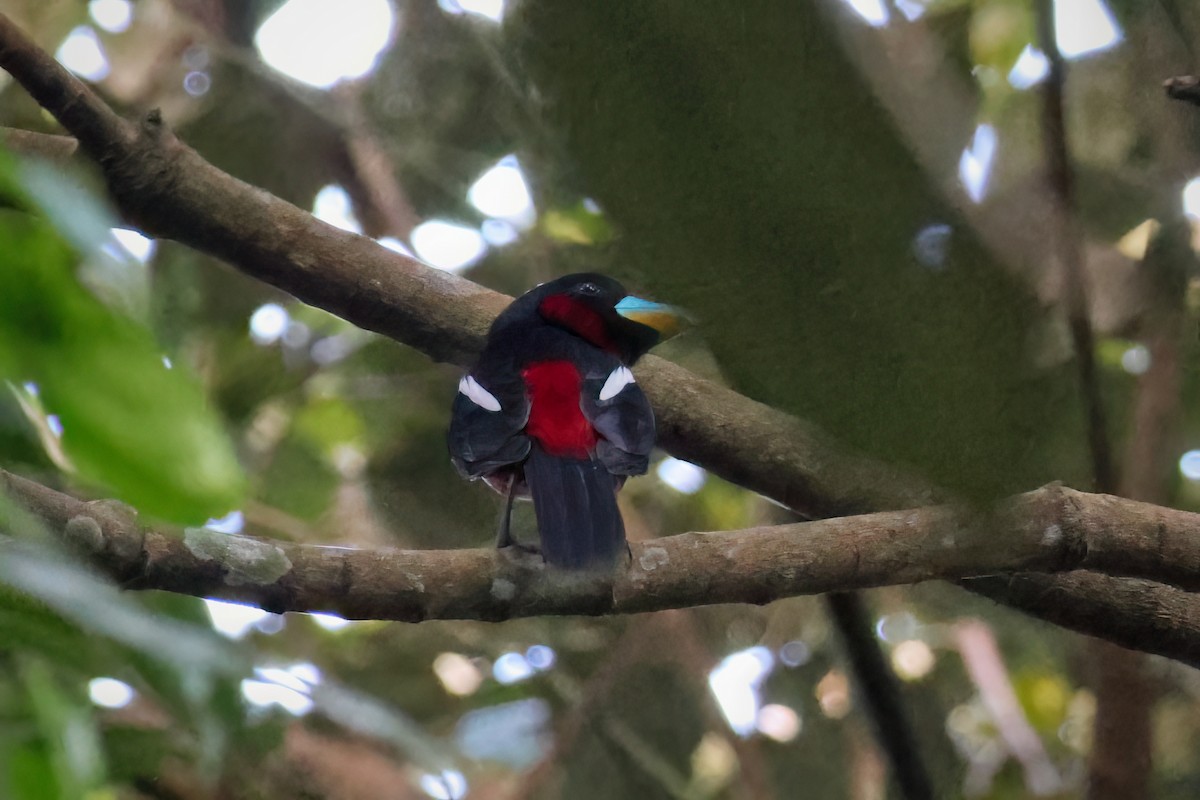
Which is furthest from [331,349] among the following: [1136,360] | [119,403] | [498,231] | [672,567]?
[119,403]

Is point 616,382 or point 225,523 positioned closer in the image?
point 225,523

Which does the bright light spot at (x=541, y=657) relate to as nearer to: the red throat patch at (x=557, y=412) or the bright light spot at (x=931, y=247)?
the red throat patch at (x=557, y=412)

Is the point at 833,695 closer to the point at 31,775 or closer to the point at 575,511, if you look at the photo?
the point at 575,511

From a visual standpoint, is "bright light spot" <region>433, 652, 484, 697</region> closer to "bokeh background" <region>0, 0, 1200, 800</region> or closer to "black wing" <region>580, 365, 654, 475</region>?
"bokeh background" <region>0, 0, 1200, 800</region>

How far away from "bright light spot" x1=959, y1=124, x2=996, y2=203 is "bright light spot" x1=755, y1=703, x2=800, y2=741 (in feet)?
4.83

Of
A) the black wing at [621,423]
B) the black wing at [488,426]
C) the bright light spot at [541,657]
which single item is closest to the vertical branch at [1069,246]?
the black wing at [621,423]

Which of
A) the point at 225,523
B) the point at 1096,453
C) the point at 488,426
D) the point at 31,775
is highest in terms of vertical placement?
the point at 488,426

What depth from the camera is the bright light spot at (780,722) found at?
1835 millimetres

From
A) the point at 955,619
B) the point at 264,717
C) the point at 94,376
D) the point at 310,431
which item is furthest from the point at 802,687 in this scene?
the point at 94,376

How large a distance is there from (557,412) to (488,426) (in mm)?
93

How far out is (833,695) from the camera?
5.91 ft

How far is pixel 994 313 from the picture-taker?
0.82 feet

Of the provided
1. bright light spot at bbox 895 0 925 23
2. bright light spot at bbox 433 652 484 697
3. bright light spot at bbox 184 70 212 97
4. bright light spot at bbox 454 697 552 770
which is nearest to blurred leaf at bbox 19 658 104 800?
bright light spot at bbox 895 0 925 23

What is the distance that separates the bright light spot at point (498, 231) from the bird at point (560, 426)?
95 millimetres
